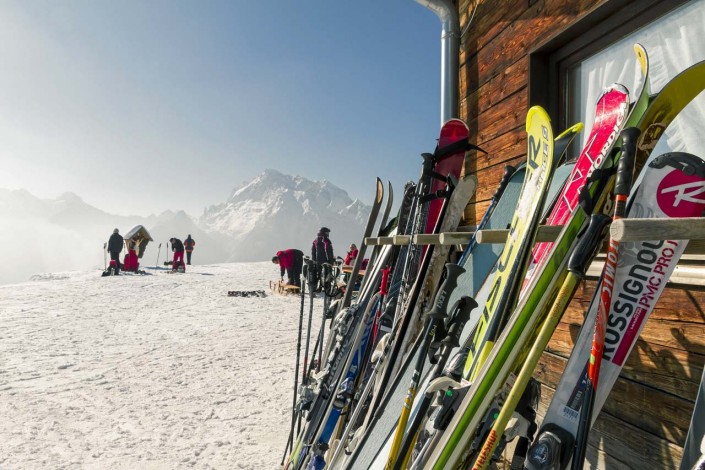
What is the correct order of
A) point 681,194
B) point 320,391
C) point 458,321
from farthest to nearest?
1. point 320,391
2. point 458,321
3. point 681,194

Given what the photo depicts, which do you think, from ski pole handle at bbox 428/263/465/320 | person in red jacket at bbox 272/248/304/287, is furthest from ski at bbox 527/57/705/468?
person in red jacket at bbox 272/248/304/287

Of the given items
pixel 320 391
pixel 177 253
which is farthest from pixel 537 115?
pixel 177 253

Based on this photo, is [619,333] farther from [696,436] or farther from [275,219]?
[275,219]

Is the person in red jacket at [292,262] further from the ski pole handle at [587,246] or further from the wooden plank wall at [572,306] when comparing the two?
the ski pole handle at [587,246]

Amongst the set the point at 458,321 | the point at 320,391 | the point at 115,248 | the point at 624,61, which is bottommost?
the point at 320,391

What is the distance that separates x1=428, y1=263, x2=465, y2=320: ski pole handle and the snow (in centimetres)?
213

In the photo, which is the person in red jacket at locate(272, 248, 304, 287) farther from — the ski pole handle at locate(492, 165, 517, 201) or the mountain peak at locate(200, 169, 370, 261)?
the mountain peak at locate(200, 169, 370, 261)

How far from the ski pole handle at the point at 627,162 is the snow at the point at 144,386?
2.95m

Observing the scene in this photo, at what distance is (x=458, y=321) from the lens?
5.31 ft

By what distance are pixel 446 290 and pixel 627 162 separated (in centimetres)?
78

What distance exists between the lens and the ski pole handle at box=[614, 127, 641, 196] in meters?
1.17

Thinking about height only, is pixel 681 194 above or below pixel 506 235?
above

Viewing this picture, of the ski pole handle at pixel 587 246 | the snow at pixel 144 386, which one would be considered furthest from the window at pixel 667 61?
the snow at pixel 144 386

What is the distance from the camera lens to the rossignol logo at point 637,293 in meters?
1.37
